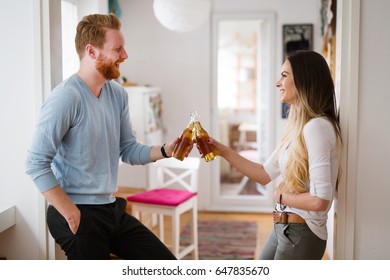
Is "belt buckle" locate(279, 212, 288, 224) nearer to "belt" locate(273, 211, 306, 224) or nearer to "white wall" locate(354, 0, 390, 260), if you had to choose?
"belt" locate(273, 211, 306, 224)

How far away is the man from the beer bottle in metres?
0.33

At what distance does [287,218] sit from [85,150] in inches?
31.4

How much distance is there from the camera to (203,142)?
218 centimetres

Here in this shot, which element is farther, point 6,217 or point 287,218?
point 6,217

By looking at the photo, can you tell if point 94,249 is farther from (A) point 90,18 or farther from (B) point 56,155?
(A) point 90,18

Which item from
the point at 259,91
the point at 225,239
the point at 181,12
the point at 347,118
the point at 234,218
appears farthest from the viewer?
the point at 259,91

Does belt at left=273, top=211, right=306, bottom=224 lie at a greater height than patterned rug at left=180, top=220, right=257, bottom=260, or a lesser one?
greater

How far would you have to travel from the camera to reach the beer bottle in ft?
7.02

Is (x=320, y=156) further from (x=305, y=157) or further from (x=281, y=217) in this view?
(x=281, y=217)

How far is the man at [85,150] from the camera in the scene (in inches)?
70.7

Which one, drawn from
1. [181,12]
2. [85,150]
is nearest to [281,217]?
[85,150]

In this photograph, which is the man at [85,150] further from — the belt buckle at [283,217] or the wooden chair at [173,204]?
the wooden chair at [173,204]

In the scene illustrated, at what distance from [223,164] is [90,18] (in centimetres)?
399

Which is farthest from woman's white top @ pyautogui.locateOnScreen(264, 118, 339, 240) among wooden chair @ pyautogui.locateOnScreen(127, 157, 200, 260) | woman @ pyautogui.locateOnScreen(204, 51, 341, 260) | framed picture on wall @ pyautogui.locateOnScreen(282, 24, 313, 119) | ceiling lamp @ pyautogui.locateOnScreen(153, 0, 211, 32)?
Answer: framed picture on wall @ pyautogui.locateOnScreen(282, 24, 313, 119)
